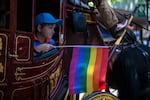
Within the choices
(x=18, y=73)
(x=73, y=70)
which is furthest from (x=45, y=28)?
(x=18, y=73)

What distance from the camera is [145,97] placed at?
5434mm

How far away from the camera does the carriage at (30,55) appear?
404 centimetres

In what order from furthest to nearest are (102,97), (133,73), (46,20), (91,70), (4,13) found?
1. (133,73)
2. (91,70)
3. (102,97)
4. (46,20)
5. (4,13)

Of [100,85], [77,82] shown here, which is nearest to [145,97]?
[100,85]

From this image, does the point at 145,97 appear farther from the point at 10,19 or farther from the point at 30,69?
the point at 10,19

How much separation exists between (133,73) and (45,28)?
1.49 m

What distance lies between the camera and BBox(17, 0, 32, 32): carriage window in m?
4.45

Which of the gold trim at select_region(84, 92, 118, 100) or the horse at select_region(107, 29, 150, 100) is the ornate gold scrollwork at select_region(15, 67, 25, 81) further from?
the horse at select_region(107, 29, 150, 100)

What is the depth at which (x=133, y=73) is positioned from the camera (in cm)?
547

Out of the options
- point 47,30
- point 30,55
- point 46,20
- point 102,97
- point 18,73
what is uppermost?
point 46,20

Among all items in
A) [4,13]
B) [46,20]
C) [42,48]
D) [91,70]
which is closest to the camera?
[4,13]

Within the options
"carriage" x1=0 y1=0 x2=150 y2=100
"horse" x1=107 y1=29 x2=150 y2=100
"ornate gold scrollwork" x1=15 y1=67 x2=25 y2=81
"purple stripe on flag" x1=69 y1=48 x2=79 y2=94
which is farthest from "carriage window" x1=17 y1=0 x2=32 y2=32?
"horse" x1=107 y1=29 x2=150 y2=100

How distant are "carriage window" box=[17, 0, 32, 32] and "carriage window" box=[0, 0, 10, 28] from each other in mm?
159

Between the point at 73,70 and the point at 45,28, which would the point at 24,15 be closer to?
the point at 45,28
